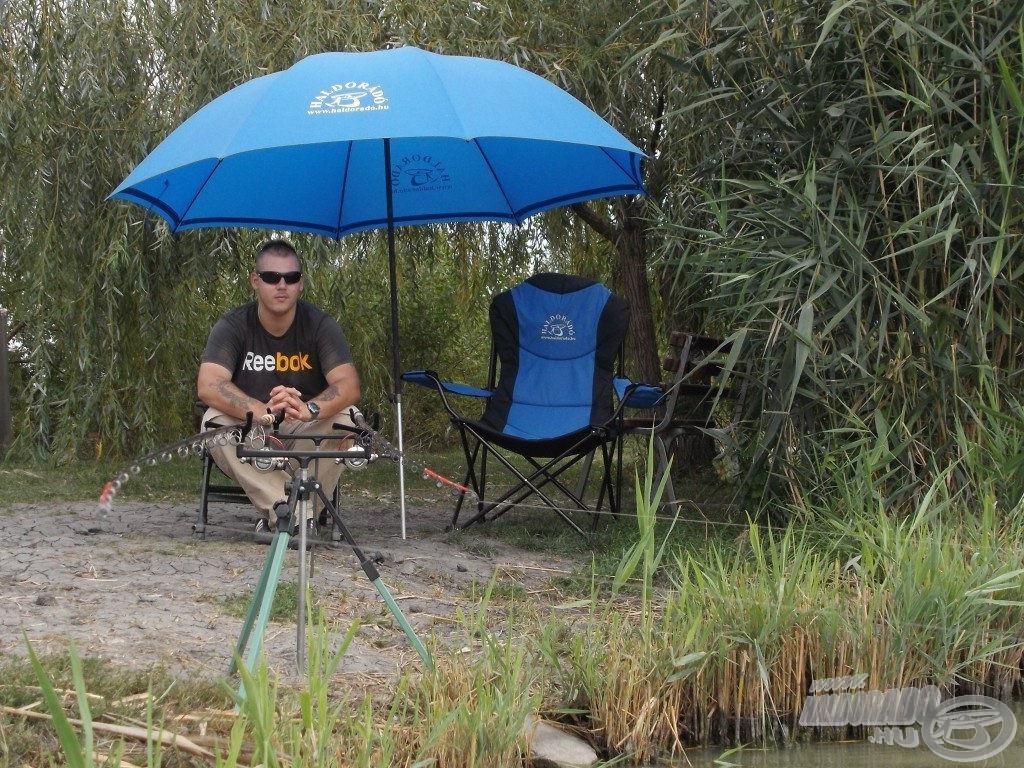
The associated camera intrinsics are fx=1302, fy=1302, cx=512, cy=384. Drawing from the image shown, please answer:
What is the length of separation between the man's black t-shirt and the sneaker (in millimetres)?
444

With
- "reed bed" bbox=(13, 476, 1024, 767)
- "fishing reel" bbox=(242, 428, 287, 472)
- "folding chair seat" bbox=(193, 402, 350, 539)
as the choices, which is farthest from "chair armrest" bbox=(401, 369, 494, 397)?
"fishing reel" bbox=(242, 428, 287, 472)

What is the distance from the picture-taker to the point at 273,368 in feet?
15.4

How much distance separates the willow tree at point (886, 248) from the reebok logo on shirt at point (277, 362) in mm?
1432

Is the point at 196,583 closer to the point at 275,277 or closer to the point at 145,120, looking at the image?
the point at 275,277

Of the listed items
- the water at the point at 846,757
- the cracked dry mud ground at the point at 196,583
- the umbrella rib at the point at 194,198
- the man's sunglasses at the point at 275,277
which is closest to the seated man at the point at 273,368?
the man's sunglasses at the point at 275,277

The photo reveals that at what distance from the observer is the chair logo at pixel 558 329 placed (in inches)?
216

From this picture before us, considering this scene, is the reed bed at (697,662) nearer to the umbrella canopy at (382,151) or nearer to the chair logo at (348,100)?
the umbrella canopy at (382,151)

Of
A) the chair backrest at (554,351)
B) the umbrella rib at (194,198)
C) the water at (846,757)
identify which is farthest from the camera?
the chair backrest at (554,351)

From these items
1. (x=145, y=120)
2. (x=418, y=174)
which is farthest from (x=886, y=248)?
(x=145, y=120)

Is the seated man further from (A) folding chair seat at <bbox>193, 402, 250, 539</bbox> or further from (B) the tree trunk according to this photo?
(B) the tree trunk

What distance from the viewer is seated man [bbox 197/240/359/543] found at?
4.49 metres

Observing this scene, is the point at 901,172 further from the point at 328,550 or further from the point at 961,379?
the point at 328,550

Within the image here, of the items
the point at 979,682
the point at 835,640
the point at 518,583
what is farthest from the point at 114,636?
the point at 979,682

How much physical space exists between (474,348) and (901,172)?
5634 mm
